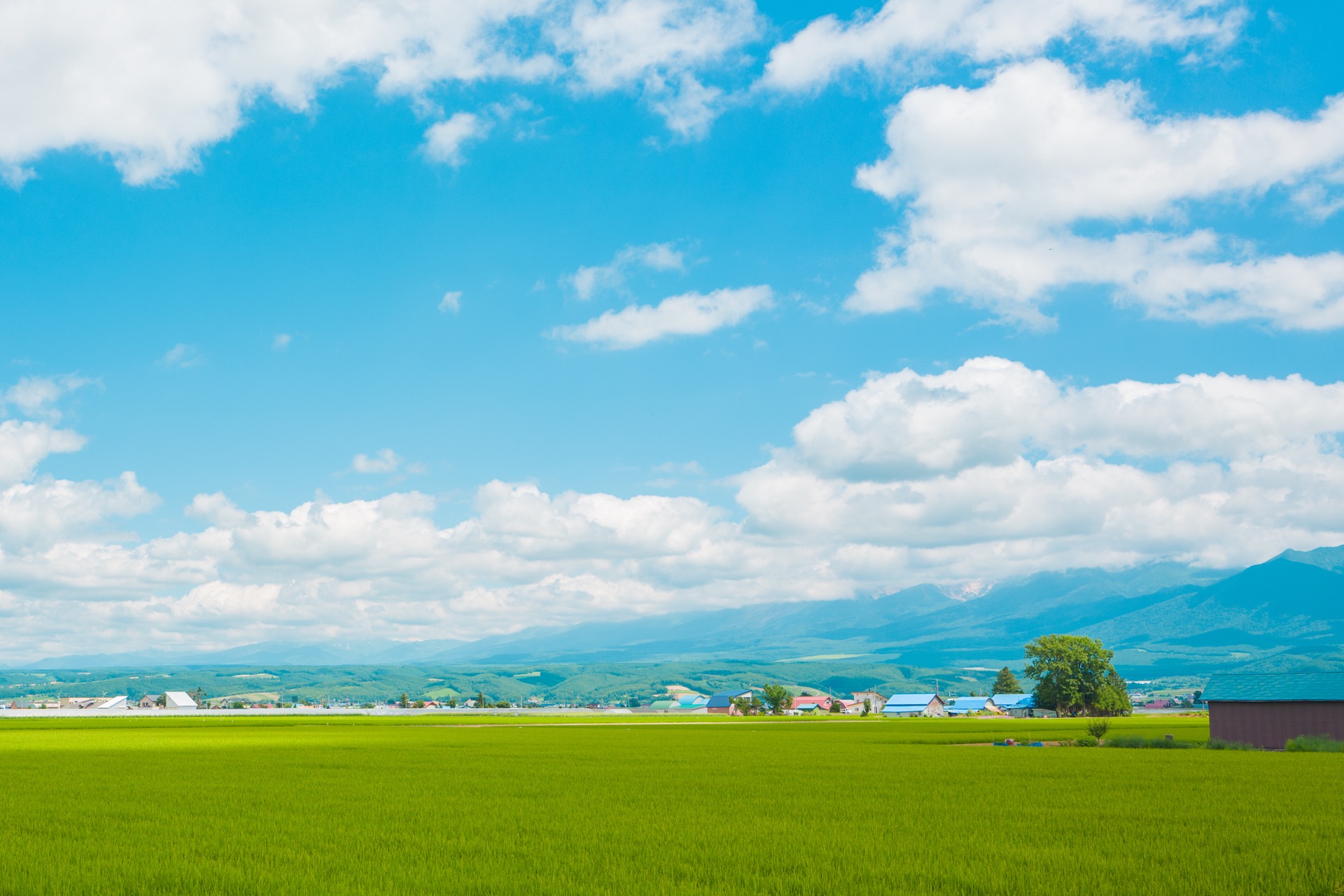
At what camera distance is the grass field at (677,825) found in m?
16.1

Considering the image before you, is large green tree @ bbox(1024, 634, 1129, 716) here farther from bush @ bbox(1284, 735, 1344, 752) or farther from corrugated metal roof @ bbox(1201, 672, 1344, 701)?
bush @ bbox(1284, 735, 1344, 752)

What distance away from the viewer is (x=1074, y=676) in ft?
458

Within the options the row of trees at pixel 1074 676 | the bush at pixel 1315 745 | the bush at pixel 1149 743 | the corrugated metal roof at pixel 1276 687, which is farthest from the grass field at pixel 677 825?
the row of trees at pixel 1074 676

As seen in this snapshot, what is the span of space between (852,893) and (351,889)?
7.76 meters

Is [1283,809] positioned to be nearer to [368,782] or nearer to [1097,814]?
[1097,814]

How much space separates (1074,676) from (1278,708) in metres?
88.2

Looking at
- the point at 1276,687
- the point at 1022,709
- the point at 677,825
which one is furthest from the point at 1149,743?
the point at 1022,709

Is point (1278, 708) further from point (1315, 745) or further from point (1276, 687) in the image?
point (1315, 745)

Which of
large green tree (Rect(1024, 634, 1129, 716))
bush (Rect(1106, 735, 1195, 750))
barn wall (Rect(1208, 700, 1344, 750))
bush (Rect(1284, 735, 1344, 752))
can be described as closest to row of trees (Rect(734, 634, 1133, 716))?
large green tree (Rect(1024, 634, 1129, 716))

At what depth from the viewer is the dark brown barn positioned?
180 feet

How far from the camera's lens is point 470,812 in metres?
25.2

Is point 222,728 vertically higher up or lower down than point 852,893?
lower down

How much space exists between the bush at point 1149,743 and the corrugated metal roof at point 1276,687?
3190 millimetres

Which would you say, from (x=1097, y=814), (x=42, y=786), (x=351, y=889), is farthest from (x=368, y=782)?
(x=1097, y=814)
